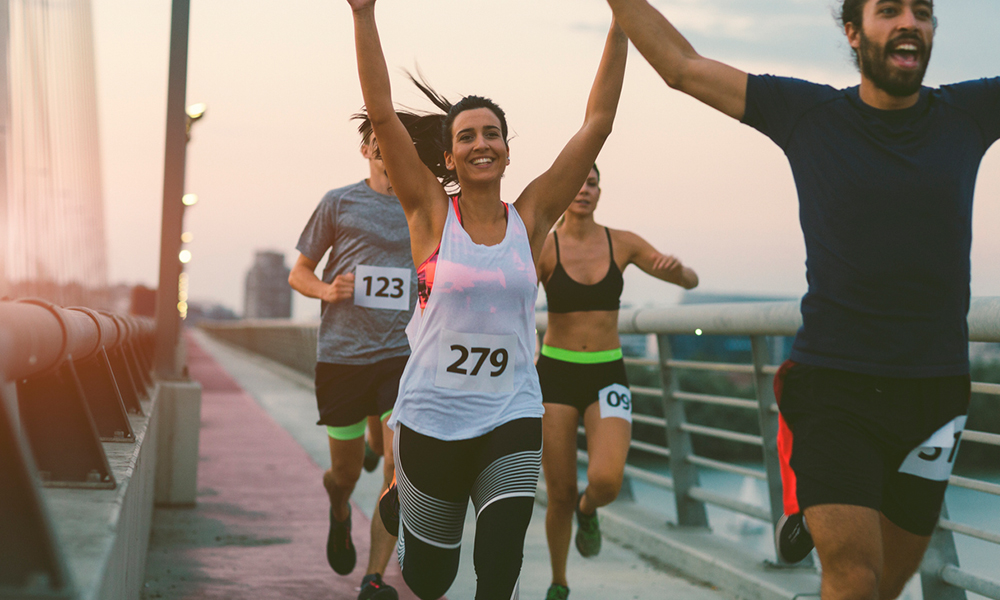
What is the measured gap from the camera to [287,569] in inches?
210

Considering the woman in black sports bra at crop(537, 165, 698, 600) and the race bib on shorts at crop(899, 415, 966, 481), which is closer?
the race bib on shorts at crop(899, 415, 966, 481)

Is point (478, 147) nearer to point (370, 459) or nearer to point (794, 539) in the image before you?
point (794, 539)

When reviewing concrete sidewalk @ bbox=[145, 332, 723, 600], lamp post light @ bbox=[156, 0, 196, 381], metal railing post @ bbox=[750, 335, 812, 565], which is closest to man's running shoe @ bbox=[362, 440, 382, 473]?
concrete sidewalk @ bbox=[145, 332, 723, 600]

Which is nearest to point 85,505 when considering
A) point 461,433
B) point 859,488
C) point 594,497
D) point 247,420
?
point 461,433

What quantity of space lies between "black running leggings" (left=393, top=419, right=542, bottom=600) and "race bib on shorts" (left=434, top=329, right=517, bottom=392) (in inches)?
6.1

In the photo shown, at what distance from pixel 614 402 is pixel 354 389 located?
129 cm

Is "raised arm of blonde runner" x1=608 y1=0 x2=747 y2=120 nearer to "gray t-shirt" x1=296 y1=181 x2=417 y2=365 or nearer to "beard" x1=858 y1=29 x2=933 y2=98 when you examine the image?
"beard" x1=858 y1=29 x2=933 y2=98

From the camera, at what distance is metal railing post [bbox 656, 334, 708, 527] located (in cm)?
611

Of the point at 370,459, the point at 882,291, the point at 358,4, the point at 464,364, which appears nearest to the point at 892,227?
the point at 882,291

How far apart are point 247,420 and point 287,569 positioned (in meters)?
8.89

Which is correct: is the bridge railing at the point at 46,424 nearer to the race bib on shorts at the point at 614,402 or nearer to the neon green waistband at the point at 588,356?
the neon green waistband at the point at 588,356

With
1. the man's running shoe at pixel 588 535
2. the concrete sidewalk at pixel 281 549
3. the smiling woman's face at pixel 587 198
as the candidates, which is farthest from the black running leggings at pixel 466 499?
the smiling woman's face at pixel 587 198

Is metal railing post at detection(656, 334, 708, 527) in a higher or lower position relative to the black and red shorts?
lower

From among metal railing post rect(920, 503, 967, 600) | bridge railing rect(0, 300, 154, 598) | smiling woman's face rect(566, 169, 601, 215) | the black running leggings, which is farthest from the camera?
smiling woman's face rect(566, 169, 601, 215)
